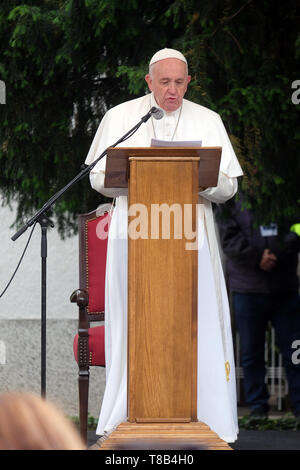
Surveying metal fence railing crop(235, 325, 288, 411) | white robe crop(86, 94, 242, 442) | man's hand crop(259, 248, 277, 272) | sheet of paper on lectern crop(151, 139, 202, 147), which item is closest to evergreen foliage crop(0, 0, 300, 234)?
man's hand crop(259, 248, 277, 272)

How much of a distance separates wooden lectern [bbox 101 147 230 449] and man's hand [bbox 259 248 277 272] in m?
3.34

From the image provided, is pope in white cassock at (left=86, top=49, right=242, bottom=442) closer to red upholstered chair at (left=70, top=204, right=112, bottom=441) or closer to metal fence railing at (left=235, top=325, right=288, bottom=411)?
red upholstered chair at (left=70, top=204, right=112, bottom=441)

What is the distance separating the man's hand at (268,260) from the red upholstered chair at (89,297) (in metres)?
1.79

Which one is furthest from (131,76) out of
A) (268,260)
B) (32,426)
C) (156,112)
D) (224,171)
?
(32,426)

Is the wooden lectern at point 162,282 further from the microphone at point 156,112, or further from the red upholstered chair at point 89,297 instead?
the red upholstered chair at point 89,297

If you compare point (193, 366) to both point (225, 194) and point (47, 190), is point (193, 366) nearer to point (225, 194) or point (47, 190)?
point (225, 194)

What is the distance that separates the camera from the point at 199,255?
182 inches

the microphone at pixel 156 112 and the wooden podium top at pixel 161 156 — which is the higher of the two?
the microphone at pixel 156 112

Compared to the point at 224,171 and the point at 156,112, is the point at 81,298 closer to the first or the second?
the point at 224,171

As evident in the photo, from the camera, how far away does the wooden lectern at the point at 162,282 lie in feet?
12.7

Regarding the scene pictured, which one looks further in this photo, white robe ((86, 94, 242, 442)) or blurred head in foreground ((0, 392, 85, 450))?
white robe ((86, 94, 242, 442))

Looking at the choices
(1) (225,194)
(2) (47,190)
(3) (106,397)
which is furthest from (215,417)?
(2) (47,190)

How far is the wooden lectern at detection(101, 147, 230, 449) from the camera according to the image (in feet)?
12.7

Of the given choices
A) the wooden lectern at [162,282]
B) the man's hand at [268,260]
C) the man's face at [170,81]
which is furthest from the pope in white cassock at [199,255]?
the man's hand at [268,260]
